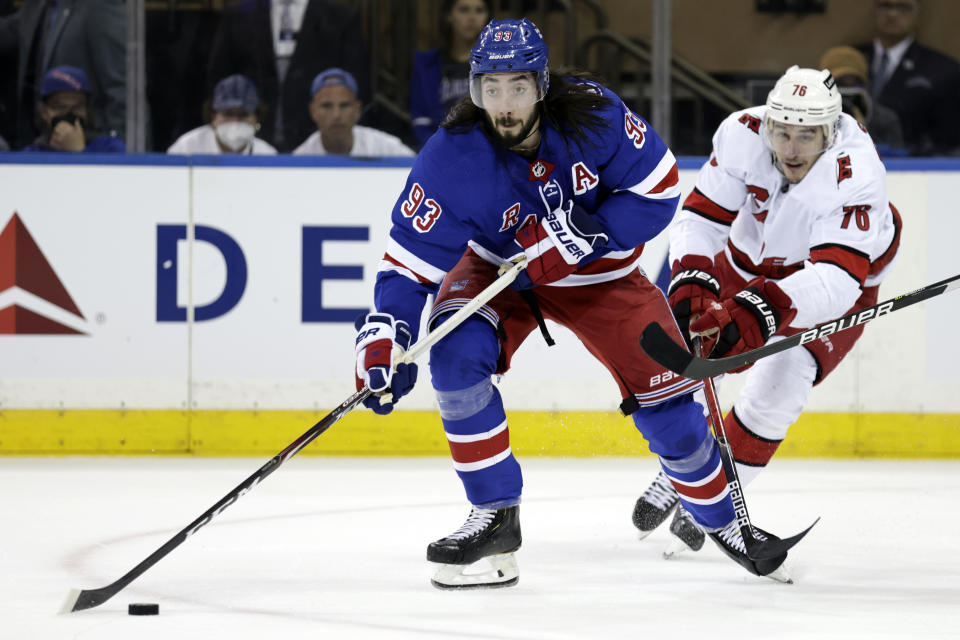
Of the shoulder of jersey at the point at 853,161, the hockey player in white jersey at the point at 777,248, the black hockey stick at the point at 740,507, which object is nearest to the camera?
the black hockey stick at the point at 740,507

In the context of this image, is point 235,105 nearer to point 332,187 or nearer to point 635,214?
point 332,187

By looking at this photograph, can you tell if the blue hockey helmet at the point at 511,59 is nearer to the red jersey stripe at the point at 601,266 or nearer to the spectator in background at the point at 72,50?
the red jersey stripe at the point at 601,266

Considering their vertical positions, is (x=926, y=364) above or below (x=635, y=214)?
below

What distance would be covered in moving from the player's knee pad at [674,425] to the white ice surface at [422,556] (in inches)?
11.8

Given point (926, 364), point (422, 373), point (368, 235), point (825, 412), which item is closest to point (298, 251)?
point (368, 235)

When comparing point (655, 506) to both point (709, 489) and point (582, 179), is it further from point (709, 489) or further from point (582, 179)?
point (582, 179)

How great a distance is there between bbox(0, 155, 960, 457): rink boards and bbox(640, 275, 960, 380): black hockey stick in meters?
1.97

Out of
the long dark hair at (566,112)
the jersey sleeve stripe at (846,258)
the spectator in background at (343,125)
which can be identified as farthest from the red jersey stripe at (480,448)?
the spectator in background at (343,125)

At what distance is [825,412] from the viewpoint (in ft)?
16.8

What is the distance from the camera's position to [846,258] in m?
3.23

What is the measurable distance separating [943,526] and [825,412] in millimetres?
1275

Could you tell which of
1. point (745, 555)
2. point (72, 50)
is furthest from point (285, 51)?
point (745, 555)

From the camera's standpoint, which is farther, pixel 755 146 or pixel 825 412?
pixel 825 412

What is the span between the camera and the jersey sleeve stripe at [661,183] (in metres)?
3.02
